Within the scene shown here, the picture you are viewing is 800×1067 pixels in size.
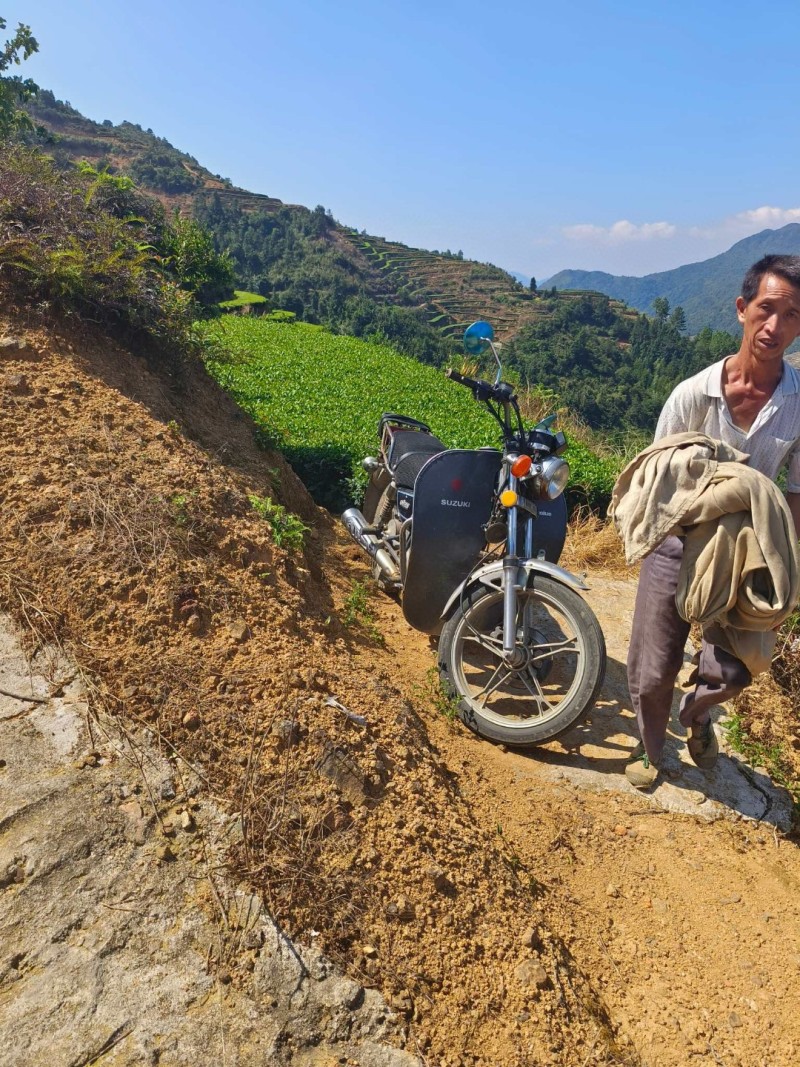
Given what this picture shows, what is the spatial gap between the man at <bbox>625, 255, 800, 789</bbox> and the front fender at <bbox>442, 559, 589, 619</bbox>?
0.31 metres

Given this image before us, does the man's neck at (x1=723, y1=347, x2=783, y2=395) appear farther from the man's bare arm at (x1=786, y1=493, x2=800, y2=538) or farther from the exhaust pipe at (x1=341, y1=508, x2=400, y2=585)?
the exhaust pipe at (x1=341, y1=508, x2=400, y2=585)

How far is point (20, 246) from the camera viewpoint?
3756 mm

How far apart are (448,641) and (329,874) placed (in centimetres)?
142

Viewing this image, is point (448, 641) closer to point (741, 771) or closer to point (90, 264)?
point (741, 771)

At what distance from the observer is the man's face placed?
Result: 2395mm

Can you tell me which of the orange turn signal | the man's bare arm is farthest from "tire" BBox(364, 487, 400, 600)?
the man's bare arm

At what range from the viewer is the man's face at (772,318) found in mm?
2395

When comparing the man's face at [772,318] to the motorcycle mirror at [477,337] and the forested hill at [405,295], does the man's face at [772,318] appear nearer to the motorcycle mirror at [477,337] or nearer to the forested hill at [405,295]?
the motorcycle mirror at [477,337]

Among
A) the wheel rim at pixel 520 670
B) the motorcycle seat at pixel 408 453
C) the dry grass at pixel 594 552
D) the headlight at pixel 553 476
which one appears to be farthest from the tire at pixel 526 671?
the dry grass at pixel 594 552

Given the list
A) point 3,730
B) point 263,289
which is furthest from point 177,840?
point 263,289

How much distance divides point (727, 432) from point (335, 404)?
263 inches

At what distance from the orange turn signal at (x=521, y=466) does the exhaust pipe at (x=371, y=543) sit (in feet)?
3.99

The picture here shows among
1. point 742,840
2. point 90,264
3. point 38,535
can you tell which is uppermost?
point 90,264

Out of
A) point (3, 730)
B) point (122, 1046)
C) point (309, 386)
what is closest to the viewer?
point (122, 1046)
